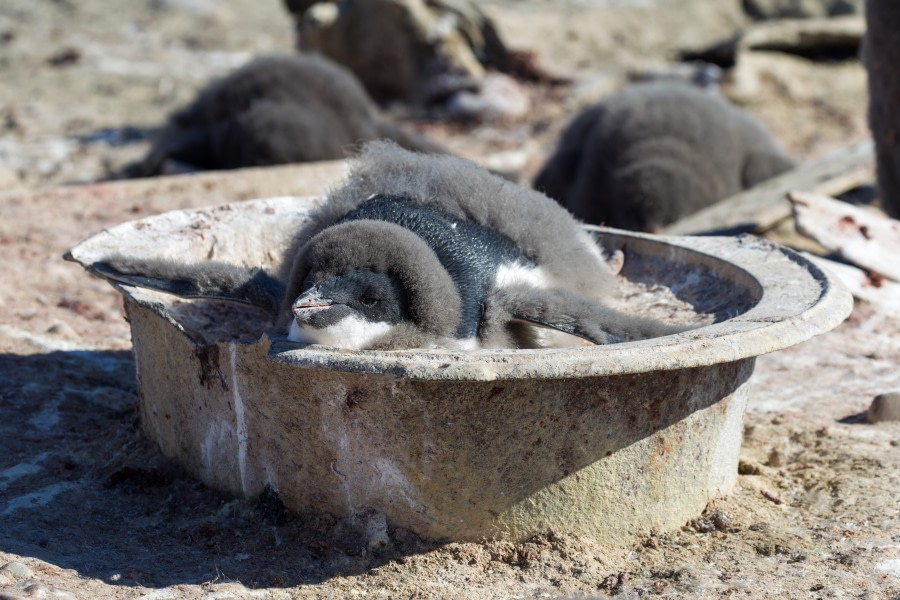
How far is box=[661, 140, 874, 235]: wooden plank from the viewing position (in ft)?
19.8

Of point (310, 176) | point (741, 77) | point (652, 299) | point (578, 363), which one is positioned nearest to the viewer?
point (578, 363)

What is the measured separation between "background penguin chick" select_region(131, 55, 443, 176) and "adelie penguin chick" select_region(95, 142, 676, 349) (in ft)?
12.7

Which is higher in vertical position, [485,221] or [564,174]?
[485,221]

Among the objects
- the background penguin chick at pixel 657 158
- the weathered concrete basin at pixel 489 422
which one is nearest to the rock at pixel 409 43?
the background penguin chick at pixel 657 158

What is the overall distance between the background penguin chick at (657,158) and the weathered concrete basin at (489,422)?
11.3 ft

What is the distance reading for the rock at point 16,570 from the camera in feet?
8.83

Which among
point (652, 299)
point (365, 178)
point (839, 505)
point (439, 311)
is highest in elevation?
point (365, 178)

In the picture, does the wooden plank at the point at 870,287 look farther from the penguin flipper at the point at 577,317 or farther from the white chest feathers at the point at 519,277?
the penguin flipper at the point at 577,317

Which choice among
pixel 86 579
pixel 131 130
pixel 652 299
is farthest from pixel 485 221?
pixel 131 130

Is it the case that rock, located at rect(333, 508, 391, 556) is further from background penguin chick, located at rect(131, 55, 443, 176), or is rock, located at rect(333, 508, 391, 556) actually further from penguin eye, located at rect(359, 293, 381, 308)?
background penguin chick, located at rect(131, 55, 443, 176)

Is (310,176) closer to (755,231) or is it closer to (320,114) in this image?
(320,114)

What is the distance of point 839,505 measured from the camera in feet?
10.9

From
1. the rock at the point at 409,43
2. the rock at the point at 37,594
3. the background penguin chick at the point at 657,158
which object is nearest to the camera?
the rock at the point at 37,594

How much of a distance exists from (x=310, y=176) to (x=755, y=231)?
2.87m
